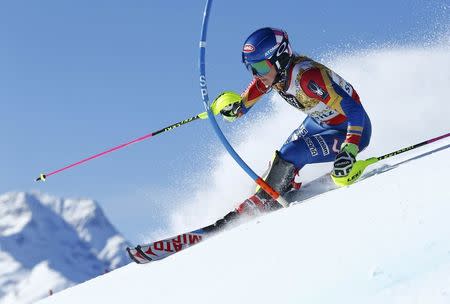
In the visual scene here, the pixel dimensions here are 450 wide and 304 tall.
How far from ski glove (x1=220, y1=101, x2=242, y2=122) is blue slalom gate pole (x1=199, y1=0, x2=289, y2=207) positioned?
28.3 inches

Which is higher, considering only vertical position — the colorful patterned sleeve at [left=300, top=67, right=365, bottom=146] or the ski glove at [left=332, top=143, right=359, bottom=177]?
the colorful patterned sleeve at [left=300, top=67, right=365, bottom=146]

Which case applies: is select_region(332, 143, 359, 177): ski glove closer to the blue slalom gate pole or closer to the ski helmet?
the blue slalom gate pole

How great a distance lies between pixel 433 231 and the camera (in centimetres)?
345

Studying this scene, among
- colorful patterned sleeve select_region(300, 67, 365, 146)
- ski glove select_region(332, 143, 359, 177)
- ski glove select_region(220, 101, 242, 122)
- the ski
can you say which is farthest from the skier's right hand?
ski glove select_region(332, 143, 359, 177)

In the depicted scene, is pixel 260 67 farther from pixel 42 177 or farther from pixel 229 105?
pixel 42 177

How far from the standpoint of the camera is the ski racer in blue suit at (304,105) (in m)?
6.64

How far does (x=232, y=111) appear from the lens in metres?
7.93

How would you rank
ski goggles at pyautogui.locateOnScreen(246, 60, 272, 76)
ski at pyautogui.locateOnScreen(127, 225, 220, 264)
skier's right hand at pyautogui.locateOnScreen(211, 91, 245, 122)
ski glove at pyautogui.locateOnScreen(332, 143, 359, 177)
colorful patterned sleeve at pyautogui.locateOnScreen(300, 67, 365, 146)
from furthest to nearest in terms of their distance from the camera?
skier's right hand at pyautogui.locateOnScreen(211, 91, 245, 122) → ski goggles at pyautogui.locateOnScreen(246, 60, 272, 76) → colorful patterned sleeve at pyautogui.locateOnScreen(300, 67, 365, 146) → ski at pyautogui.locateOnScreen(127, 225, 220, 264) → ski glove at pyautogui.locateOnScreen(332, 143, 359, 177)

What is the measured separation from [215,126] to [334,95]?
45.9 inches

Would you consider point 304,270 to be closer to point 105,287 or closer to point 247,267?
point 247,267

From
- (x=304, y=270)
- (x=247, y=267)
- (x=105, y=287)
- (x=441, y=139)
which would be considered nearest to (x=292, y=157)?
(x=441, y=139)

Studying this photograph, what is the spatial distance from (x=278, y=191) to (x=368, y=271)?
3708mm

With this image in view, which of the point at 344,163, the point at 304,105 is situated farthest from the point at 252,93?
the point at 344,163

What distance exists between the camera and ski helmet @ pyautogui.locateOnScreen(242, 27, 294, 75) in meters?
6.71
